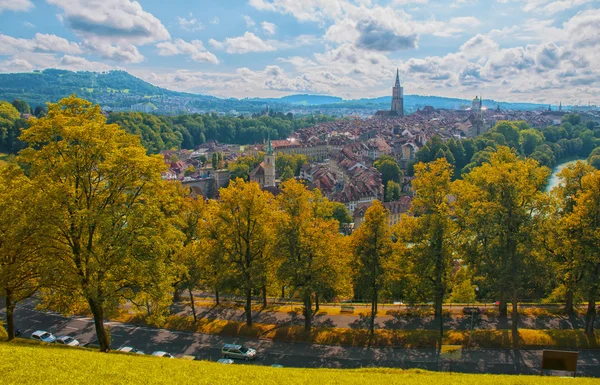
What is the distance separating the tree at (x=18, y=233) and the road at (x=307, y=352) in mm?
9326

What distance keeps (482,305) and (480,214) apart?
9004mm

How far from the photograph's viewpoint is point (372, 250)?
78.2 ft

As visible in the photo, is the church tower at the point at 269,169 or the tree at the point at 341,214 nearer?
the tree at the point at 341,214

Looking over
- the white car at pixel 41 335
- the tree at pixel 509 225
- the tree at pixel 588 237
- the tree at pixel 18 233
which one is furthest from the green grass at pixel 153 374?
the white car at pixel 41 335

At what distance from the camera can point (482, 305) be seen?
2928cm

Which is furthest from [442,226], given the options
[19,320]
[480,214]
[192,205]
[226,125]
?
[226,125]

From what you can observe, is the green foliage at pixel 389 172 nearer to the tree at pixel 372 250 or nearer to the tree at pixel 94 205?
the tree at pixel 372 250

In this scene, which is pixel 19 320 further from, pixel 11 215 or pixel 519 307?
pixel 519 307

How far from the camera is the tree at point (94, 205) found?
1642 cm

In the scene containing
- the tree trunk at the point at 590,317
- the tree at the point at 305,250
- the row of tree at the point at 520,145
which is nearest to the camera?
the tree trunk at the point at 590,317

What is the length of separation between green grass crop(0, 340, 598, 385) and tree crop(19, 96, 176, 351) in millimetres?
3087

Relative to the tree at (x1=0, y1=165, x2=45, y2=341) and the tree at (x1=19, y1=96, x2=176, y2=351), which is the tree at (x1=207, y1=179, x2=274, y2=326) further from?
the tree at (x1=0, y1=165, x2=45, y2=341)

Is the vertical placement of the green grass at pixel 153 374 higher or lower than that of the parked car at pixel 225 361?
higher

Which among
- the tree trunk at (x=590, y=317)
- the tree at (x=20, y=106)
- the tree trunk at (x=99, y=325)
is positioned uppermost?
the tree at (x=20, y=106)
